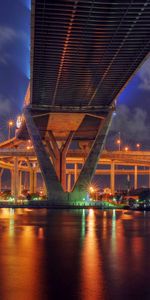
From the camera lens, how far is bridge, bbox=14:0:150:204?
34.3 m

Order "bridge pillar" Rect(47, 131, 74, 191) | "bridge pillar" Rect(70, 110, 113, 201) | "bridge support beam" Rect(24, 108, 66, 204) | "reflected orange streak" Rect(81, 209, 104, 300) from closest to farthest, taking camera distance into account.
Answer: "reflected orange streak" Rect(81, 209, 104, 300) < "bridge support beam" Rect(24, 108, 66, 204) < "bridge pillar" Rect(70, 110, 113, 201) < "bridge pillar" Rect(47, 131, 74, 191)

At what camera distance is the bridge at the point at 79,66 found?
112 feet

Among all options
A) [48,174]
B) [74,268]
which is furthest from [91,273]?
[48,174]

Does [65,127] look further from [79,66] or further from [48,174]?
[79,66]

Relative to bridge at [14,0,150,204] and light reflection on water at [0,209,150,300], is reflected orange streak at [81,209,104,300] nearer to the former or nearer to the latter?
light reflection on water at [0,209,150,300]

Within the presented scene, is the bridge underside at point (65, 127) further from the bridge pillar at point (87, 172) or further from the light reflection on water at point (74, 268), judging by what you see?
the light reflection on water at point (74, 268)

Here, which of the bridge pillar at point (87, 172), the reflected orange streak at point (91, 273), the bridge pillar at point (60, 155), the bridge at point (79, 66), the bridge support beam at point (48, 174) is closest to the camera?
the reflected orange streak at point (91, 273)

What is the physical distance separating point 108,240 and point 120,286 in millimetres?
8459

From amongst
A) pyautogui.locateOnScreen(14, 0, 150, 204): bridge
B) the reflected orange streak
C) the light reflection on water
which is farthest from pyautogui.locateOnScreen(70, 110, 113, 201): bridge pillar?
the reflected orange streak

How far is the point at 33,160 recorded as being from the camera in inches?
5197

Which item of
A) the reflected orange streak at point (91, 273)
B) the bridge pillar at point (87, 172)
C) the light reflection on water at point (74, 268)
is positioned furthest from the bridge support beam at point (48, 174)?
the reflected orange streak at point (91, 273)

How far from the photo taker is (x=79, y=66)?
156 ft

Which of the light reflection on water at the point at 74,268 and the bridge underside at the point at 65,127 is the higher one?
the bridge underside at the point at 65,127

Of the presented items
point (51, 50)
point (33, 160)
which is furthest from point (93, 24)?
point (33, 160)
